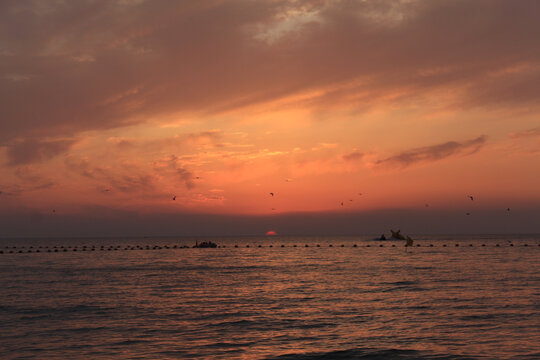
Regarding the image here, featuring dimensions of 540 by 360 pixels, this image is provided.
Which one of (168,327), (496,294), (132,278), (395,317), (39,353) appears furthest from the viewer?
(132,278)

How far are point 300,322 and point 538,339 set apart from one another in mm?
14853

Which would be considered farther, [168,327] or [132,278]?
[132,278]

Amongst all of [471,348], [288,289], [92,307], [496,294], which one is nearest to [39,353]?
[92,307]

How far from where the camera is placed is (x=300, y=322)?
34469mm

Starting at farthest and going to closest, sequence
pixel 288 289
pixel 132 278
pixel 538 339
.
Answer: pixel 132 278 → pixel 288 289 → pixel 538 339

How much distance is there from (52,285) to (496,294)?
5137cm

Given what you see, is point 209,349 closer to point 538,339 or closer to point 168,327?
point 168,327

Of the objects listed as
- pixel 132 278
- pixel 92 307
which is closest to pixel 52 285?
pixel 132 278

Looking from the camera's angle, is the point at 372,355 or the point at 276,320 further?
the point at 276,320

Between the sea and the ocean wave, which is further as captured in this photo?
the sea

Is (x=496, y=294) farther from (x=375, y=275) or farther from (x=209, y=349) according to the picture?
(x=209, y=349)

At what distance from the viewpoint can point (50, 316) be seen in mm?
37875

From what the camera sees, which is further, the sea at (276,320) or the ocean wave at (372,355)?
the sea at (276,320)

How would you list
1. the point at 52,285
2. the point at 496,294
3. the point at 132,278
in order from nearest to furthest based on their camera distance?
the point at 496,294, the point at 52,285, the point at 132,278
